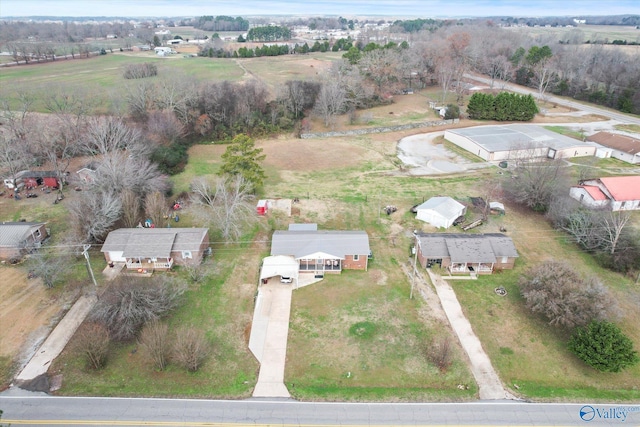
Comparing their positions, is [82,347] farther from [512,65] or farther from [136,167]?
[512,65]

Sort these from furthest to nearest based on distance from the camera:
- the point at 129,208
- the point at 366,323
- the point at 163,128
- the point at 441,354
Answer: the point at 163,128
the point at 129,208
the point at 366,323
the point at 441,354

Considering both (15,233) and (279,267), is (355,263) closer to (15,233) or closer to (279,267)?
(279,267)

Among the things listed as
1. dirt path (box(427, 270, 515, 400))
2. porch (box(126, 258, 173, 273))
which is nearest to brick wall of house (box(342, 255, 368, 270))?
dirt path (box(427, 270, 515, 400))

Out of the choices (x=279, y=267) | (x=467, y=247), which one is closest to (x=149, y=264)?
(x=279, y=267)

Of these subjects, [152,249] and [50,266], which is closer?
[50,266]

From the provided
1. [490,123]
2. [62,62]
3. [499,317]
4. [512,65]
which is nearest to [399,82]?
[490,123]

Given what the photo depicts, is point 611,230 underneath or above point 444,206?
above
